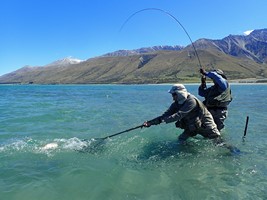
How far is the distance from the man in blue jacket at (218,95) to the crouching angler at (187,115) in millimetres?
1281

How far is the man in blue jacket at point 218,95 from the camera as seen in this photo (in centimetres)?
1224

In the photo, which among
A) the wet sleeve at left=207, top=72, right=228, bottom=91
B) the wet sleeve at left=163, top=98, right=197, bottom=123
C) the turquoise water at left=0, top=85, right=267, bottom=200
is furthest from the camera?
the wet sleeve at left=207, top=72, right=228, bottom=91

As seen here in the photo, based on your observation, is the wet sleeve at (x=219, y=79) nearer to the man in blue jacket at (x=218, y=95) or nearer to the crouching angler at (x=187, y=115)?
the man in blue jacket at (x=218, y=95)

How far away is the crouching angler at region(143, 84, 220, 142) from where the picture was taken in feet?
35.4

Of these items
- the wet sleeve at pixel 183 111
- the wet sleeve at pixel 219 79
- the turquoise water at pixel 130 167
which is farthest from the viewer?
the wet sleeve at pixel 219 79

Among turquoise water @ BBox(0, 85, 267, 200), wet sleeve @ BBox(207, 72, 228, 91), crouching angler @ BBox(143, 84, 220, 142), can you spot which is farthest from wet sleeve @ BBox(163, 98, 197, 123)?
wet sleeve @ BBox(207, 72, 228, 91)

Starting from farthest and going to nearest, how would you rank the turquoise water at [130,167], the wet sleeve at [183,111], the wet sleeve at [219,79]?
the wet sleeve at [219,79]
the wet sleeve at [183,111]
the turquoise water at [130,167]

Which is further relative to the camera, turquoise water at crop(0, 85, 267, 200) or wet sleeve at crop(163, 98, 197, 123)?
wet sleeve at crop(163, 98, 197, 123)

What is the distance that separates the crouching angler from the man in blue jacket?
4.20 ft

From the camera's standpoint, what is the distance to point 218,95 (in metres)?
12.6

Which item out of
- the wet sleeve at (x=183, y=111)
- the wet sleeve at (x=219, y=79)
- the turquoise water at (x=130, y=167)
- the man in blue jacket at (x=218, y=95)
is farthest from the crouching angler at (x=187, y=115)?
the wet sleeve at (x=219, y=79)

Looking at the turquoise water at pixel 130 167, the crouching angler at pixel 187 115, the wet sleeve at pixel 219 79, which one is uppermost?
the wet sleeve at pixel 219 79

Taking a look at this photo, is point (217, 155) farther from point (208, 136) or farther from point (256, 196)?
point (256, 196)

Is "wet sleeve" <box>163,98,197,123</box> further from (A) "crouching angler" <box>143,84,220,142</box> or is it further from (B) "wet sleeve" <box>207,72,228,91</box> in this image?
(B) "wet sleeve" <box>207,72,228,91</box>
